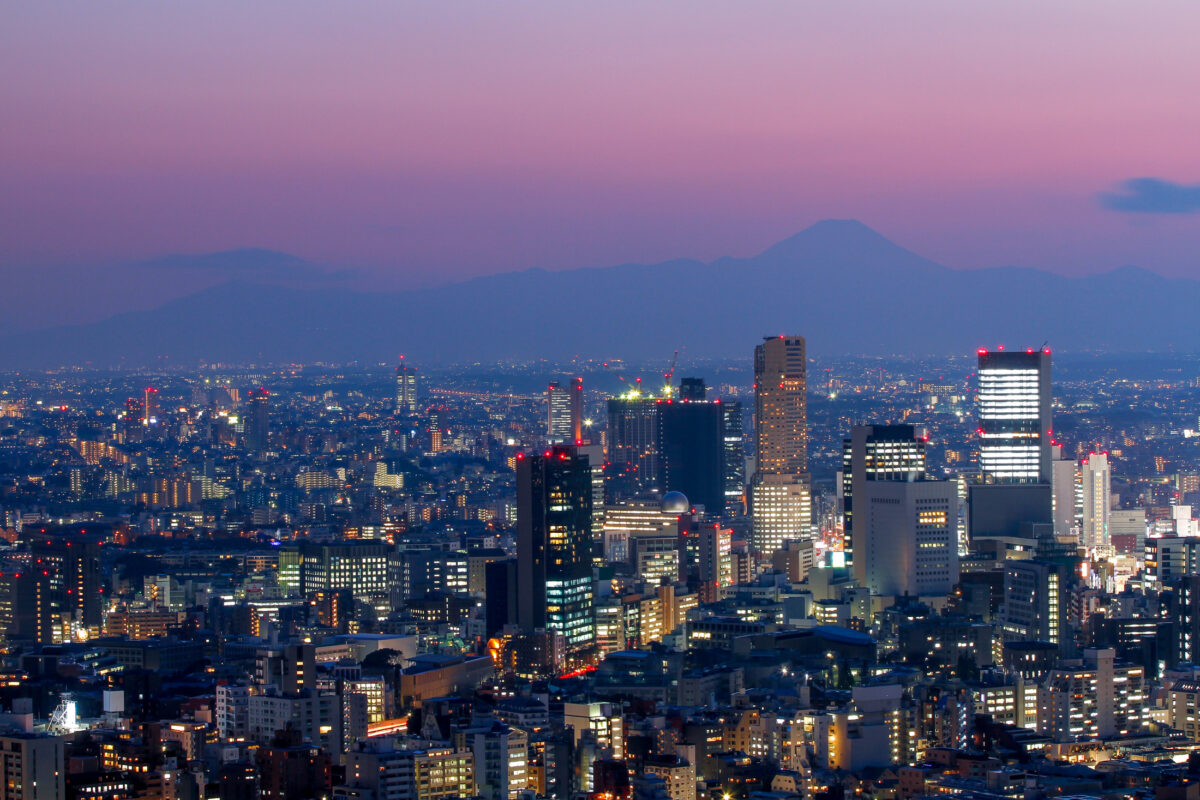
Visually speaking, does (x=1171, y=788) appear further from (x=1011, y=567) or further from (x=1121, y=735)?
(x=1011, y=567)

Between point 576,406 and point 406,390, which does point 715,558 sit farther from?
point 406,390

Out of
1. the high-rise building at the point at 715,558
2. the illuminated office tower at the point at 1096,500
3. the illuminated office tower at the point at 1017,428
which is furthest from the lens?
the illuminated office tower at the point at 1096,500

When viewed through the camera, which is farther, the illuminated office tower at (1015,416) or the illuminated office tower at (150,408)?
the illuminated office tower at (150,408)

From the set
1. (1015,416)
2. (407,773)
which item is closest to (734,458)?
(1015,416)

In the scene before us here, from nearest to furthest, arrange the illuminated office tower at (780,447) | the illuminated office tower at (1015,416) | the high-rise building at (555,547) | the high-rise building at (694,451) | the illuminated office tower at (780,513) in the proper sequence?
the high-rise building at (555,547) < the illuminated office tower at (1015,416) < the illuminated office tower at (780,513) < the illuminated office tower at (780,447) < the high-rise building at (694,451)

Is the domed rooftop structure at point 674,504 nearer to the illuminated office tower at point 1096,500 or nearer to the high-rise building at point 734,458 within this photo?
the high-rise building at point 734,458

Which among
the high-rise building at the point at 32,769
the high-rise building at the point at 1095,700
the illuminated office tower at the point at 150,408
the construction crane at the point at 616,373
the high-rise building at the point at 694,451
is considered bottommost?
the high-rise building at the point at 1095,700

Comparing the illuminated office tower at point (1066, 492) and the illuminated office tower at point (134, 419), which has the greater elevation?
the illuminated office tower at point (134, 419)

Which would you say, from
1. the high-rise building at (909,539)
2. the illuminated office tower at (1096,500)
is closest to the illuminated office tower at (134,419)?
the illuminated office tower at (1096,500)
